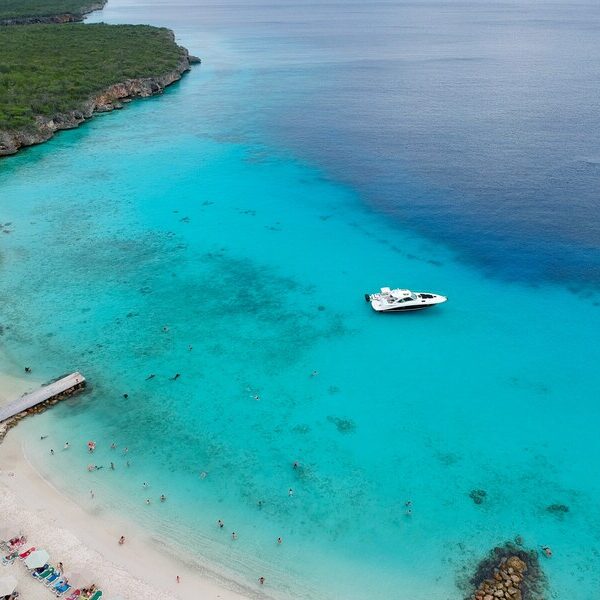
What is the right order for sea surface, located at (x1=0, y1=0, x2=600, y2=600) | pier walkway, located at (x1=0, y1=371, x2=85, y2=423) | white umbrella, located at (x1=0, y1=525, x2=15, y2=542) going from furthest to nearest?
pier walkway, located at (x1=0, y1=371, x2=85, y2=423), sea surface, located at (x1=0, y1=0, x2=600, y2=600), white umbrella, located at (x1=0, y1=525, x2=15, y2=542)

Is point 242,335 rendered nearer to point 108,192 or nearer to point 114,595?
point 114,595

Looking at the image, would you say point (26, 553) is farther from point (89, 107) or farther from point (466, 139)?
point (89, 107)

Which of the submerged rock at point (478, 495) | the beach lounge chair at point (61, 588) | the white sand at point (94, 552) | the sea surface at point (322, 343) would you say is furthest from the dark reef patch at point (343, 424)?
the beach lounge chair at point (61, 588)

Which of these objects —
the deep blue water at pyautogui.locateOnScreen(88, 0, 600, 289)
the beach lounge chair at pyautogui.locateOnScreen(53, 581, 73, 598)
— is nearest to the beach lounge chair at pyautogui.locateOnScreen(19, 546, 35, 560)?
the beach lounge chair at pyautogui.locateOnScreen(53, 581, 73, 598)

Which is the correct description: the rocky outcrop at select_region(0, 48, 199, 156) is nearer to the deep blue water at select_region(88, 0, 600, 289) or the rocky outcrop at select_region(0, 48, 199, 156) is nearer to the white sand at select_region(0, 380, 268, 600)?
the deep blue water at select_region(88, 0, 600, 289)

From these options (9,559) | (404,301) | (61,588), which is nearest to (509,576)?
(61,588)

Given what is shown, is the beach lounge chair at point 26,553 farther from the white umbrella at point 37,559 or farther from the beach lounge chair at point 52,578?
the beach lounge chair at point 52,578
